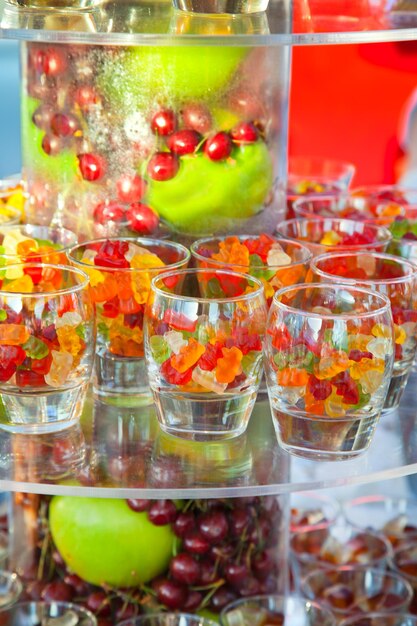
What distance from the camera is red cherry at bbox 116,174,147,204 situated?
1243 millimetres

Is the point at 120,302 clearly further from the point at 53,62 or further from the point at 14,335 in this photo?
the point at 53,62

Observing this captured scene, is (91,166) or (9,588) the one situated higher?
(91,166)

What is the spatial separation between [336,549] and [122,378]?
2.20 feet

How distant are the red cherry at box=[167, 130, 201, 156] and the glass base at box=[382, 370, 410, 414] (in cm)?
35

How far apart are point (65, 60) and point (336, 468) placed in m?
0.58

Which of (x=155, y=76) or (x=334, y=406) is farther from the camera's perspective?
(x=155, y=76)

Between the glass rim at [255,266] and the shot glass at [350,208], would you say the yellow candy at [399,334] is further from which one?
the shot glass at [350,208]

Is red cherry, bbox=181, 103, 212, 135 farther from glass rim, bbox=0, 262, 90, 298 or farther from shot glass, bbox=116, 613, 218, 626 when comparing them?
shot glass, bbox=116, 613, 218, 626

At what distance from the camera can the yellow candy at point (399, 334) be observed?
116 centimetres

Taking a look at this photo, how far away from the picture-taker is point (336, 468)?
3.41ft

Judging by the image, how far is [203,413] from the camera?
1088 millimetres

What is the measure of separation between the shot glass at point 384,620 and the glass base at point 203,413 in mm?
508

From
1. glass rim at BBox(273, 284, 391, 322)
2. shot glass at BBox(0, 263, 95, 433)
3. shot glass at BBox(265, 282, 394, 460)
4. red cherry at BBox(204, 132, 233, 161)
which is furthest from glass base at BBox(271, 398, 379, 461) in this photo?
red cherry at BBox(204, 132, 233, 161)

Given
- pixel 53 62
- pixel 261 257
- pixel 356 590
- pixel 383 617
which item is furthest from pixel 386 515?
pixel 53 62
